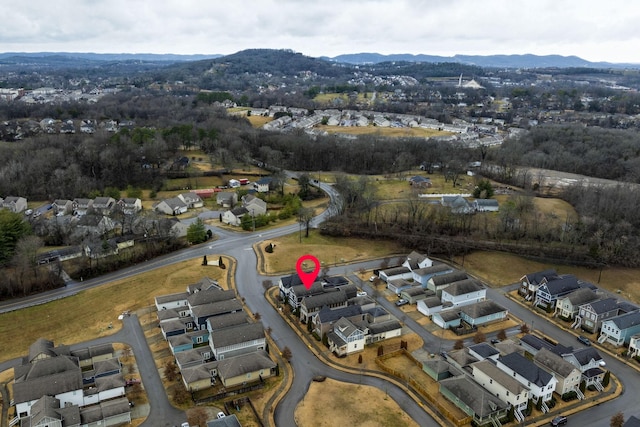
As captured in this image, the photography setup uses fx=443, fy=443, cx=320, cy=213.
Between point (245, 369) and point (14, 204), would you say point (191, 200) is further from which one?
point (245, 369)

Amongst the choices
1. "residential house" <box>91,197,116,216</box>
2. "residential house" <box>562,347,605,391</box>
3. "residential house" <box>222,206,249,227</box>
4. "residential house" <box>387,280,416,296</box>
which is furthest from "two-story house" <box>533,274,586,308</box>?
"residential house" <box>91,197,116,216</box>

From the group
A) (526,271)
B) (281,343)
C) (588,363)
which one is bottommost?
(281,343)

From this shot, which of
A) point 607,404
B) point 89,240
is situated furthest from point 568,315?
point 89,240

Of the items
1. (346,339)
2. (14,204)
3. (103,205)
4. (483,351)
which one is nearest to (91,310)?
(346,339)

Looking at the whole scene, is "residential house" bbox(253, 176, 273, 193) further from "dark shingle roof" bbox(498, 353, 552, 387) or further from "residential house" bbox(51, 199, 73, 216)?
"dark shingle roof" bbox(498, 353, 552, 387)

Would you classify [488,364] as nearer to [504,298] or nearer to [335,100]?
[504,298]

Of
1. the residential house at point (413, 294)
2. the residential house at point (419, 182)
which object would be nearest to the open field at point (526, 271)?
the residential house at point (413, 294)
